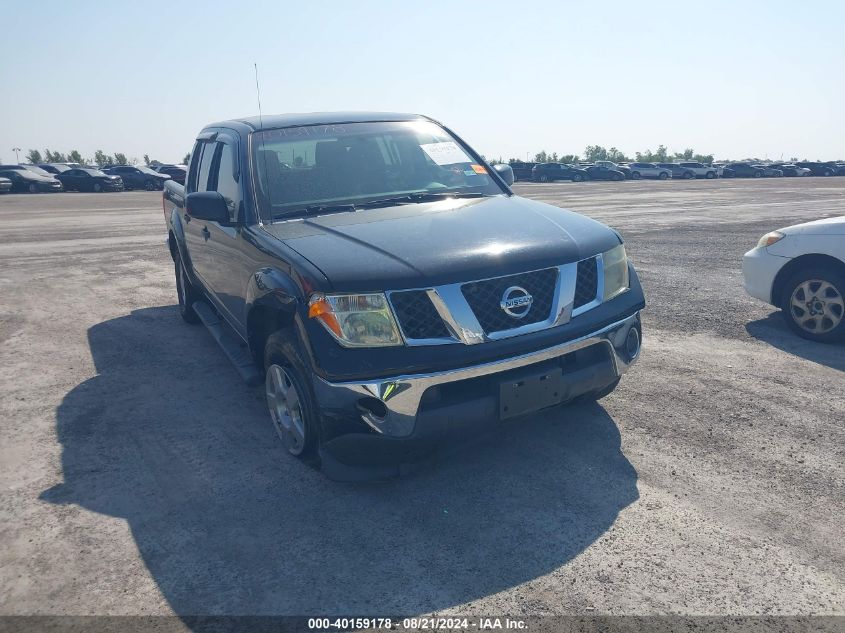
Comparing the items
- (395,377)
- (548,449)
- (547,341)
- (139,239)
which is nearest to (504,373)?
(547,341)

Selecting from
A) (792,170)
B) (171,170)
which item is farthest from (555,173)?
(171,170)

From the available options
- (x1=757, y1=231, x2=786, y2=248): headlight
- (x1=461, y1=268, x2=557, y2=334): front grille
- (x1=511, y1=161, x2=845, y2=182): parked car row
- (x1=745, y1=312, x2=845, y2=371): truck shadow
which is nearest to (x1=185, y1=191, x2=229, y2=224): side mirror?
(x1=461, y1=268, x2=557, y2=334): front grille

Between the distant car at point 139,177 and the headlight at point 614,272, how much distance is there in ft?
136

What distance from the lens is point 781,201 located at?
75.6 ft

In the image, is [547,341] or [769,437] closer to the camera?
[547,341]

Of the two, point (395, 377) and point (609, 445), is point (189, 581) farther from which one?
point (609, 445)

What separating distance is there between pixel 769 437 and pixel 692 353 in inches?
63.3

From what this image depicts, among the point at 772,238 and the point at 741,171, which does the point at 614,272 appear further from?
the point at 741,171

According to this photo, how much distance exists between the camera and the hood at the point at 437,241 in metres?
3.25

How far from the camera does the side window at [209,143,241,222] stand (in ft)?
14.5

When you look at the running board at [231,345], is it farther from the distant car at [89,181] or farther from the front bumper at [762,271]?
the distant car at [89,181]

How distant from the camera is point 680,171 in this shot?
54.0m

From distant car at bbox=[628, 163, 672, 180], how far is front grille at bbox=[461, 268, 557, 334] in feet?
179

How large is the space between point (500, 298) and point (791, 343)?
11.7 ft
